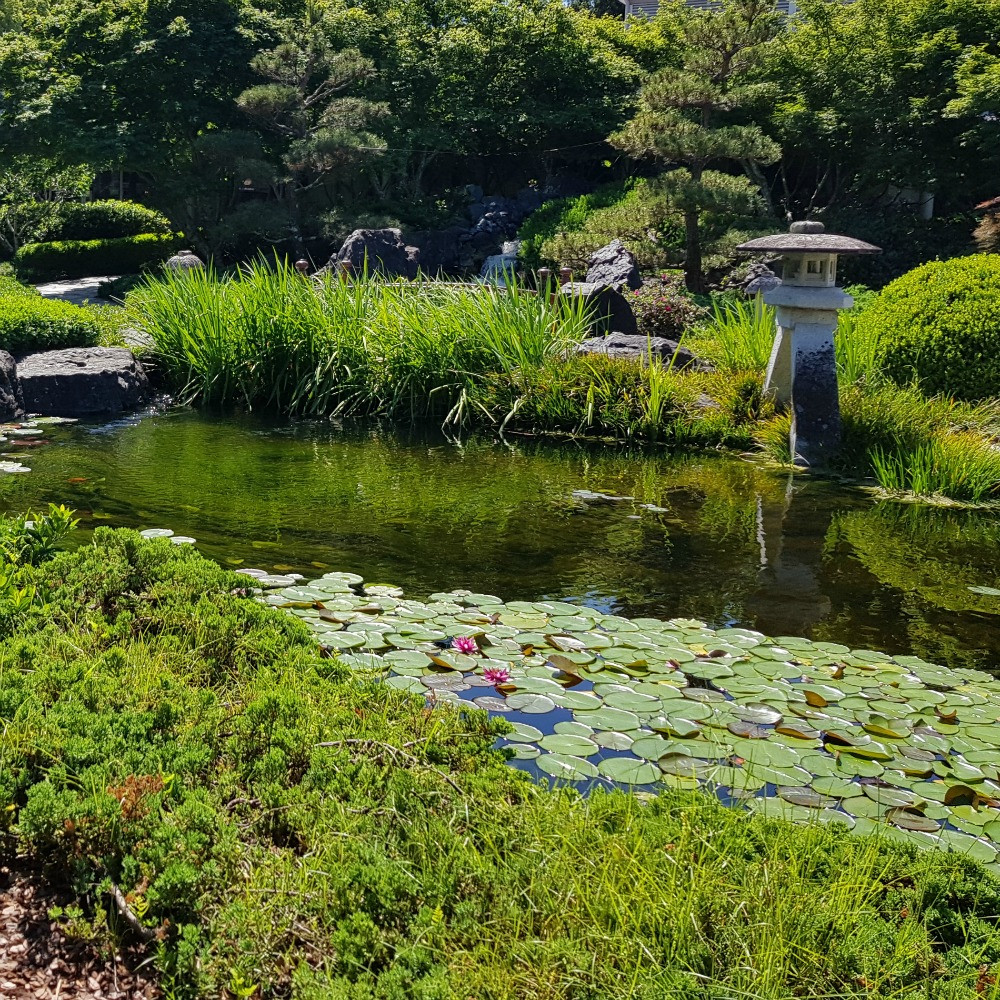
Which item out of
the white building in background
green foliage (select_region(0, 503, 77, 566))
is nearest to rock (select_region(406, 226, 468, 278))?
the white building in background

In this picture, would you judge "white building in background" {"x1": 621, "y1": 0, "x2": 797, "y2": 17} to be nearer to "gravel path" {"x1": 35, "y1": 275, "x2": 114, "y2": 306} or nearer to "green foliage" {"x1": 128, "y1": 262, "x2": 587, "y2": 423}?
"gravel path" {"x1": 35, "y1": 275, "x2": 114, "y2": 306}

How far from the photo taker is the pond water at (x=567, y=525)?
4.66 metres

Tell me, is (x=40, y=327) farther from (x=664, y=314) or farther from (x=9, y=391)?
(x=664, y=314)

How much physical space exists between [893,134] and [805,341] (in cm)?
1057

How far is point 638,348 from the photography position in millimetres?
9383

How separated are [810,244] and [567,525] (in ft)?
8.80

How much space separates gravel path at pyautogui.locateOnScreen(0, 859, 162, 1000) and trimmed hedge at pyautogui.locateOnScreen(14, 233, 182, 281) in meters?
18.1

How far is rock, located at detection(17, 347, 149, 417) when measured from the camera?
9141 mm

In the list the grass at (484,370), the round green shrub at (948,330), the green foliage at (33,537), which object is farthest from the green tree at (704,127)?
the green foliage at (33,537)

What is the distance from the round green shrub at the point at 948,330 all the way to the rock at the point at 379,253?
26.9ft

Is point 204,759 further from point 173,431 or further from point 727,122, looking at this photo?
→ point 727,122

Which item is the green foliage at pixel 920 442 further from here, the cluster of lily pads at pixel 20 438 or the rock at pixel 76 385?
the rock at pixel 76 385

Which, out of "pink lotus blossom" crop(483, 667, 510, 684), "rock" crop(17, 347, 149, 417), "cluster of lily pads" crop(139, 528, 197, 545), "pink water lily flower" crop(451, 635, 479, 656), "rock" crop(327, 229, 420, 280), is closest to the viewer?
"pink lotus blossom" crop(483, 667, 510, 684)

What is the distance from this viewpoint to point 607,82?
68.9ft
